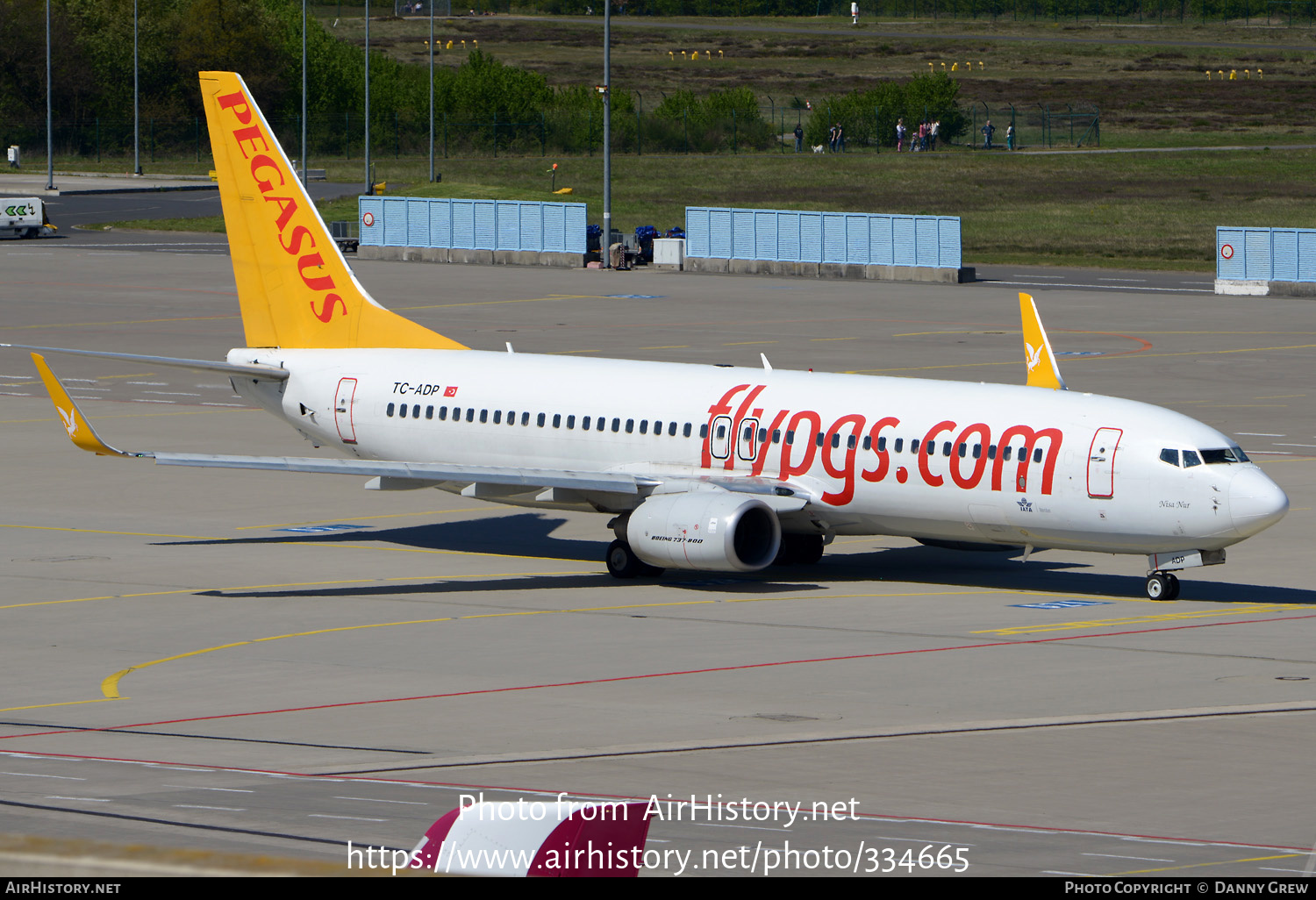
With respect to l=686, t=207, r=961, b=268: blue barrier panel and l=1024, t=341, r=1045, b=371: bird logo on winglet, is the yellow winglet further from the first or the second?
l=686, t=207, r=961, b=268: blue barrier panel

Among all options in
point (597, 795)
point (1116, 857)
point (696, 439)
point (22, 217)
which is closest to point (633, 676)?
point (597, 795)

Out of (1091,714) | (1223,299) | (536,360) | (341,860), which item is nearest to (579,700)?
(1091,714)

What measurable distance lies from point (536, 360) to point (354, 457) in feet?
17.3

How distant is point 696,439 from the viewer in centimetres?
4044

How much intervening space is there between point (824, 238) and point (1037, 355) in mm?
67507

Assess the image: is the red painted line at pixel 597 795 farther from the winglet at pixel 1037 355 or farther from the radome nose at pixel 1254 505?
the winglet at pixel 1037 355

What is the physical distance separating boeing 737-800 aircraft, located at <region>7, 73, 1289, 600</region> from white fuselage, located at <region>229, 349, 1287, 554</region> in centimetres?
4

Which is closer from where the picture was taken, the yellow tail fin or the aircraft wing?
the aircraft wing

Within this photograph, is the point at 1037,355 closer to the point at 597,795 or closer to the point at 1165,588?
the point at 1165,588

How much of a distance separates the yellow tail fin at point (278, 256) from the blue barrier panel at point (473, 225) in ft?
229

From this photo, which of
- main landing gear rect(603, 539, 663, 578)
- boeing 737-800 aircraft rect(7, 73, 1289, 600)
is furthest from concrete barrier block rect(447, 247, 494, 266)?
main landing gear rect(603, 539, 663, 578)

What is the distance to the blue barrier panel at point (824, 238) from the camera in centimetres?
10756

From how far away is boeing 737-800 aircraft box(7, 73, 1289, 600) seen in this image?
36.5m

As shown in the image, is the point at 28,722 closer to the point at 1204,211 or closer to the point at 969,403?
the point at 969,403
